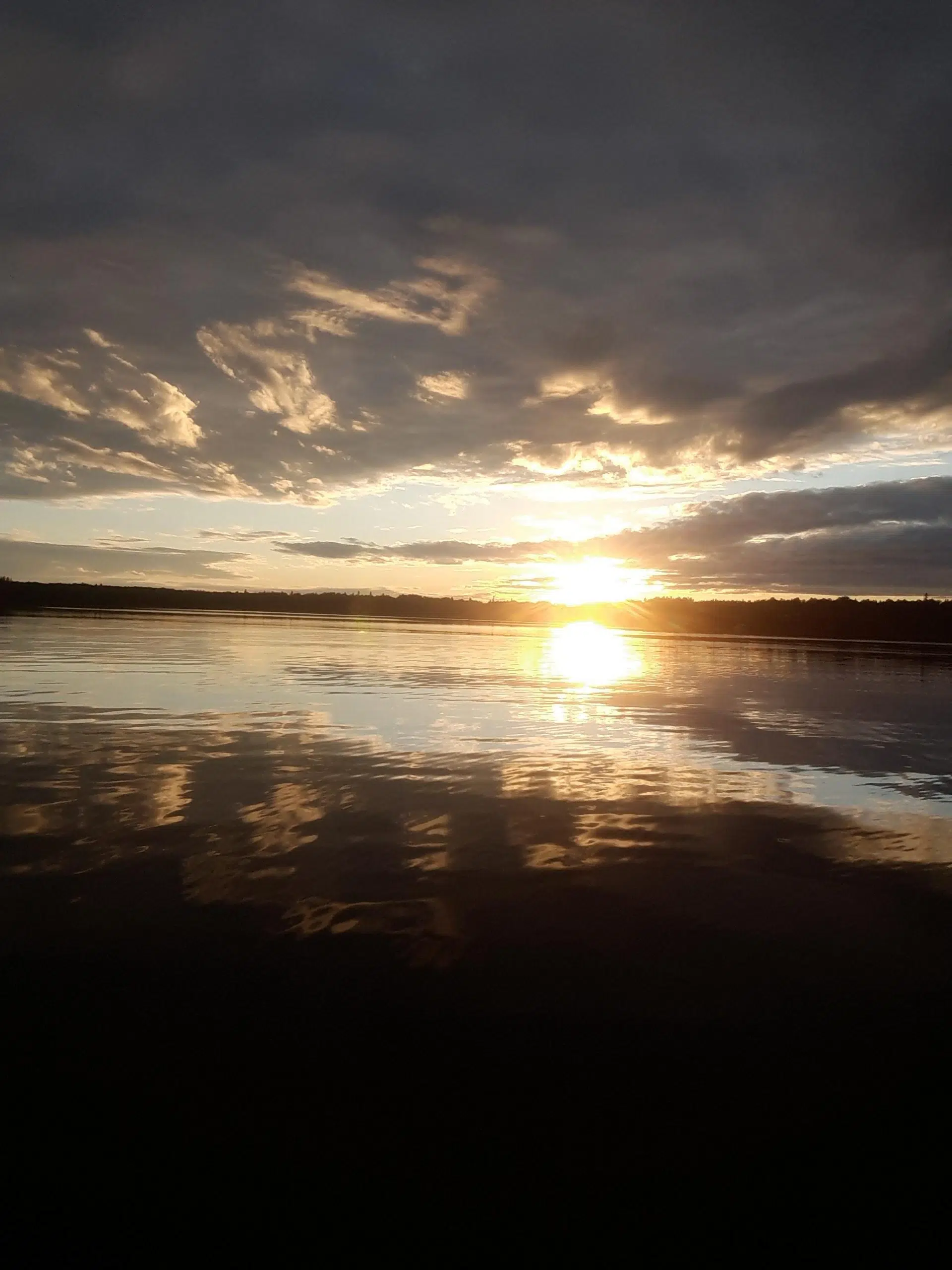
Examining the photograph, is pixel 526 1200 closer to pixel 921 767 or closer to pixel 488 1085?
pixel 488 1085

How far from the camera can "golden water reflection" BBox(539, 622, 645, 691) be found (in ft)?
117

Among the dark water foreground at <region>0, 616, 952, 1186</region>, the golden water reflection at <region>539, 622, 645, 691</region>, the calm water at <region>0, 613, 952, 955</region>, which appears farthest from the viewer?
the golden water reflection at <region>539, 622, 645, 691</region>

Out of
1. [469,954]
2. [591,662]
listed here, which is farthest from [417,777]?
[591,662]

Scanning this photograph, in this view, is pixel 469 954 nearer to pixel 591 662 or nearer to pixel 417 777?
pixel 417 777

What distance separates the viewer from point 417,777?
14648 millimetres

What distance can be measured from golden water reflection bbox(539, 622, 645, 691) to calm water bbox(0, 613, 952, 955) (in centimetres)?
209

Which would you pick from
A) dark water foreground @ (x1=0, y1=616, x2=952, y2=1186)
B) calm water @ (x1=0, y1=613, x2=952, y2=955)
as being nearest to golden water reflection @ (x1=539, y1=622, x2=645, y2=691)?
calm water @ (x1=0, y1=613, x2=952, y2=955)

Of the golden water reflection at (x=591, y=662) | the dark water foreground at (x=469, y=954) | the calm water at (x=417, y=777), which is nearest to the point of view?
the dark water foreground at (x=469, y=954)

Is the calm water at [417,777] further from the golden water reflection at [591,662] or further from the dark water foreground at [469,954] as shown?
the golden water reflection at [591,662]

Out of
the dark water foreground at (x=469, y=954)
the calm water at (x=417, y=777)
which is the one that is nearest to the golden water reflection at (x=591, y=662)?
the calm water at (x=417, y=777)

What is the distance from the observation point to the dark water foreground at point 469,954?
5.15m

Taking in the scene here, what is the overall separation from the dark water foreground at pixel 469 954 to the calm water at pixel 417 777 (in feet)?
0.31

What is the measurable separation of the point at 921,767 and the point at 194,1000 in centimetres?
1581

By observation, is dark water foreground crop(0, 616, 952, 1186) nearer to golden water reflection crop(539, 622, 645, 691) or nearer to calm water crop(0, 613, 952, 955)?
calm water crop(0, 613, 952, 955)
